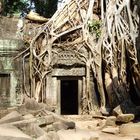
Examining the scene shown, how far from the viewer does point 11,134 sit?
5.67 meters

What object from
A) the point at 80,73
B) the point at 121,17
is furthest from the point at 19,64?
the point at 121,17

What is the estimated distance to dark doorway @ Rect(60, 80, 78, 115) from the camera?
14307 millimetres

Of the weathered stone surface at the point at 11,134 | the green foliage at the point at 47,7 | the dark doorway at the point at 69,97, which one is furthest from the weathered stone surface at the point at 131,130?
the green foliage at the point at 47,7

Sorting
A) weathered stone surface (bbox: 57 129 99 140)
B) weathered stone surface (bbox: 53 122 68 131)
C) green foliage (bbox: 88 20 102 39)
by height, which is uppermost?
green foliage (bbox: 88 20 102 39)

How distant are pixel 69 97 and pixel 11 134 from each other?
9.28 metres

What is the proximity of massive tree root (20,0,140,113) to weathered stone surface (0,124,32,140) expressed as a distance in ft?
14.0

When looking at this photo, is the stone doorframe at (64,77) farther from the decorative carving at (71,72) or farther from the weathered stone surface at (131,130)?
the weathered stone surface at (131,130)

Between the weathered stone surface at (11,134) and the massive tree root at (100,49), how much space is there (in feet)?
14.0

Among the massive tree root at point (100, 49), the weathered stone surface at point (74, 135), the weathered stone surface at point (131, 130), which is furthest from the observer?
the massive tree root at point (100, 49)

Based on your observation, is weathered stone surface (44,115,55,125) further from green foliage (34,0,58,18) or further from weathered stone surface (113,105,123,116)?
green foliage (34,0,58,18)

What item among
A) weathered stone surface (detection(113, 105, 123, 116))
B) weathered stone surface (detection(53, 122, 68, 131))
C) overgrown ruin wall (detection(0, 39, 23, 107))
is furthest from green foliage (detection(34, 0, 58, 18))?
weathered stone surface (detection(53, 122, 68, 131))

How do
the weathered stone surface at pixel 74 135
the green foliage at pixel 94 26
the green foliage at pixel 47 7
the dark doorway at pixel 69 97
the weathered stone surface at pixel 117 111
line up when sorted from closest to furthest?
the weathered stone surface at pixel 74 135 → the weathered stone surface at pixel 117 111 → the green foliage at pixel 94 26 → the dark doorway at pixel 69 97 → the green foliage at pixel 47 7

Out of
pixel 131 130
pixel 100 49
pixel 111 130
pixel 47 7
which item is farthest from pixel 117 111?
pixel 47 7

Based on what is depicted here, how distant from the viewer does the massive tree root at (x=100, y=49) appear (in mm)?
10656
